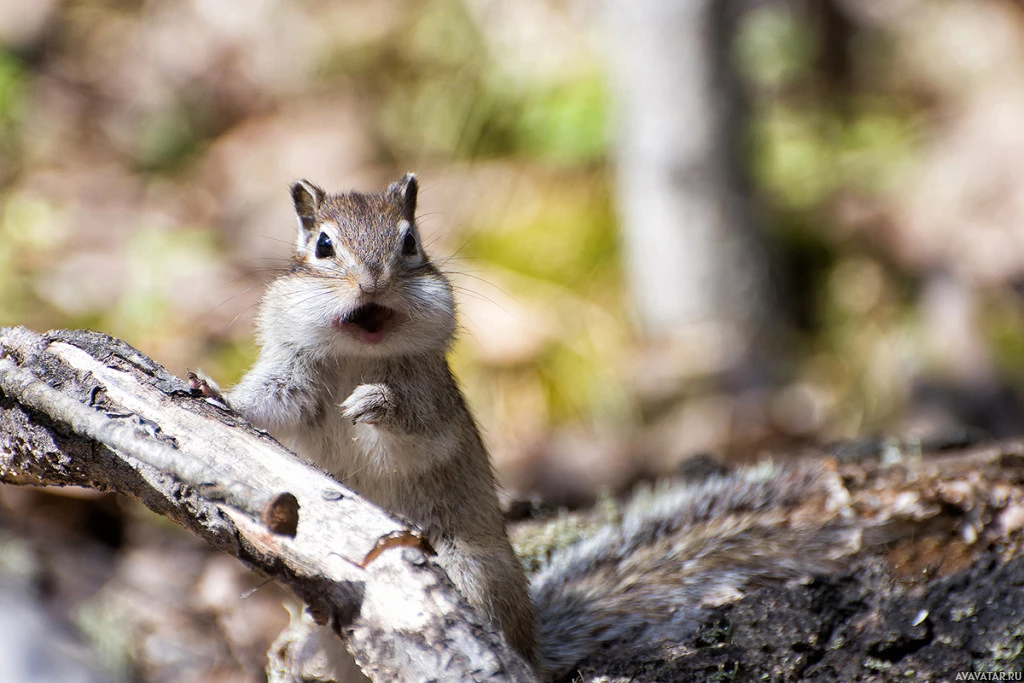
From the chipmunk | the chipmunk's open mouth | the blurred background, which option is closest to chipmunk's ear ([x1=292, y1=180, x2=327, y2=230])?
the chipmunk

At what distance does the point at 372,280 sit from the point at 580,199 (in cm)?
535

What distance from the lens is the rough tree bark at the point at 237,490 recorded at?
213 cm

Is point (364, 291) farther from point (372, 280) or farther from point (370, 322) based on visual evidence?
point (370, 322)

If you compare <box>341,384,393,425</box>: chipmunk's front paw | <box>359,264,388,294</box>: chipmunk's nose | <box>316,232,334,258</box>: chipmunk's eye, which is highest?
<box>316,232,334,258</box>: chipmunk's eye

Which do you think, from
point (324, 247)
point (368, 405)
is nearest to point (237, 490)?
point (368, 405)

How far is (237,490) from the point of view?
7.29 ft

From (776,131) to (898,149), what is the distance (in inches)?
38.9

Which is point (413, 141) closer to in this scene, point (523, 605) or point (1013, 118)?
point (1013, 118)

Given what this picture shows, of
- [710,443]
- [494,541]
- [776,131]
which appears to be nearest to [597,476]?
[710,443]

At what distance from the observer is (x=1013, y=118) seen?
8.49 metres

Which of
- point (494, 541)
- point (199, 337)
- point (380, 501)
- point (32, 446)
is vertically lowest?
point (494, 541)

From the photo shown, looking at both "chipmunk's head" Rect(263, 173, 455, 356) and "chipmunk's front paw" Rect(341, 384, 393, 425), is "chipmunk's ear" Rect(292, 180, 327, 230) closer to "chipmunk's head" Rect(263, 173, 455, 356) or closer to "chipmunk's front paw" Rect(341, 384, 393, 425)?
"chipmunk's head" Rect(263, 173, 455, 356)

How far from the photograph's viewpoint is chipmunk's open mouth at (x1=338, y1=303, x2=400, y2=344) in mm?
3004

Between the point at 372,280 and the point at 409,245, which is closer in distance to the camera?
the point at 372,280
